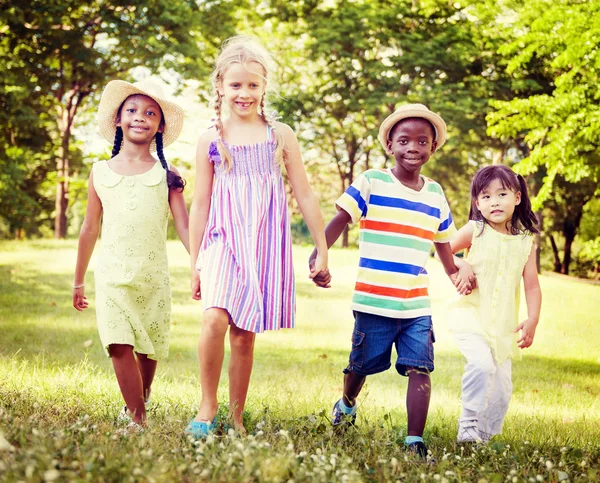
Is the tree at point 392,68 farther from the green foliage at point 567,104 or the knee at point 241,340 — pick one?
the knee at point 241,340

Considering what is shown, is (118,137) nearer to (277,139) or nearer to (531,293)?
(277,139)

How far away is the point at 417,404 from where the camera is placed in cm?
390

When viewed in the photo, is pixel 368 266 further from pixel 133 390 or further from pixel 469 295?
pixel 133 390

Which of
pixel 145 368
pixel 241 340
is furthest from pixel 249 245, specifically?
pixel 145 368

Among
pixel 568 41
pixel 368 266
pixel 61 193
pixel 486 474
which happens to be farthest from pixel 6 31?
pixel 486 474

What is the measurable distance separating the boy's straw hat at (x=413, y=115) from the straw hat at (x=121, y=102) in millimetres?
1283

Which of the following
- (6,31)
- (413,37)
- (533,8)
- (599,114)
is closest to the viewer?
(599,114)

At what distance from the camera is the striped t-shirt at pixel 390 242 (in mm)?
4078

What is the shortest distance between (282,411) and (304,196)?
1550mm

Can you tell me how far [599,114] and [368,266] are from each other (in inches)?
494

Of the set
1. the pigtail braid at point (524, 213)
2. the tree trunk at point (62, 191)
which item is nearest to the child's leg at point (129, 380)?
the pigtail braid at point (524, 213)

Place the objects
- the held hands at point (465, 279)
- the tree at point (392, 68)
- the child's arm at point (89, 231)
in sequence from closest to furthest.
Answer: the child's arm at point (89, 231), the held hands at point (465, 279), the tree at point (392, 68)

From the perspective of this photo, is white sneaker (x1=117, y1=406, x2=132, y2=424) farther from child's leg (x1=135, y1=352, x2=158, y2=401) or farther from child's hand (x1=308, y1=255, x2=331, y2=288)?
child's hand (x1=308, y1=255, x2=331, y2=288)

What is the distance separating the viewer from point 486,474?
3164mm
